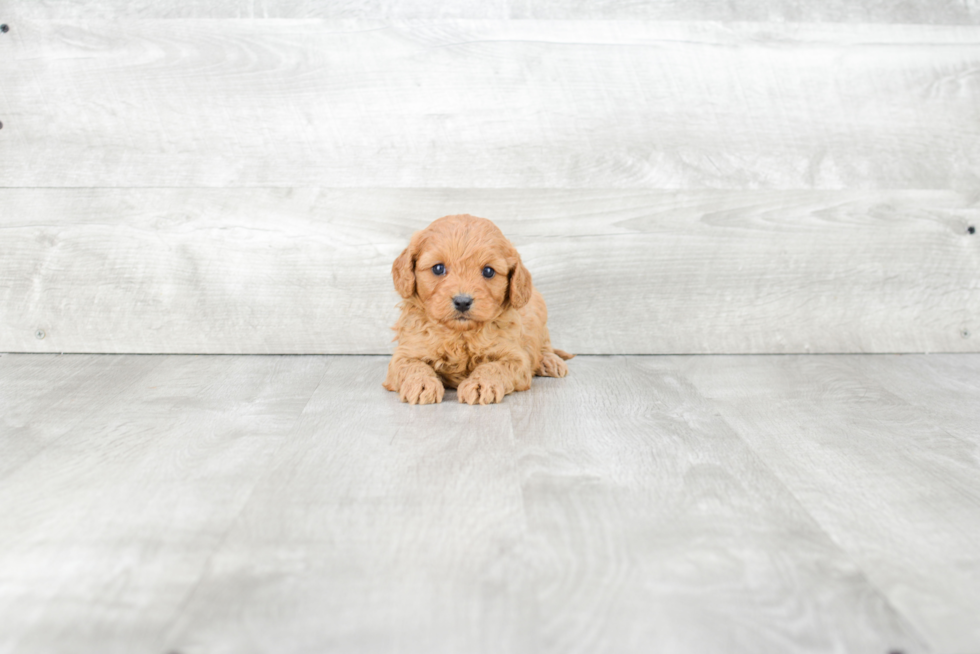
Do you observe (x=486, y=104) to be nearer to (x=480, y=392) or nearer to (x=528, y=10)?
(x=528, y=10)

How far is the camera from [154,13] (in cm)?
232

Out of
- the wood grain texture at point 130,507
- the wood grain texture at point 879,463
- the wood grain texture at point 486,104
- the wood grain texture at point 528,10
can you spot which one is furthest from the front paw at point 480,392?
the wood grain texture at point 528,10

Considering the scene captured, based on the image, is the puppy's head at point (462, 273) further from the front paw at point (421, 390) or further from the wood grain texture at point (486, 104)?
the wood grain texture at point (486, 104)

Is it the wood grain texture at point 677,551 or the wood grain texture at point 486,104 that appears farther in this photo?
the wood grain texture at point 486,104

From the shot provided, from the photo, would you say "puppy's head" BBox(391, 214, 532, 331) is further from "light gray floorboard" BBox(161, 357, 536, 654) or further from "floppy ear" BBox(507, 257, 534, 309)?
"light gray floorboard" BBox(161, 357, 536, 654)

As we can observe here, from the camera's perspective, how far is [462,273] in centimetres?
184

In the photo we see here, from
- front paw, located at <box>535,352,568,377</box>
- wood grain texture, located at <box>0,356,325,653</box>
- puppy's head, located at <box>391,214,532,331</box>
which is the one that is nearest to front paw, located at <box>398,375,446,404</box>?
puppy's head, located at <box>391,214,532,331</box>

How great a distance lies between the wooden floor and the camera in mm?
962

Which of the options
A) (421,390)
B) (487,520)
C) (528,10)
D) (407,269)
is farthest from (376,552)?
(528,10)

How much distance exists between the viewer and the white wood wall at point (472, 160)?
7.66 ft

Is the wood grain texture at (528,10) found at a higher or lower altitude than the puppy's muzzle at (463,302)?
higher

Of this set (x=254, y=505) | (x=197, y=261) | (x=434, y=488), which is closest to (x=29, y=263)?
(x=197, y=261)

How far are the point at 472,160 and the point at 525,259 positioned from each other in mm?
344

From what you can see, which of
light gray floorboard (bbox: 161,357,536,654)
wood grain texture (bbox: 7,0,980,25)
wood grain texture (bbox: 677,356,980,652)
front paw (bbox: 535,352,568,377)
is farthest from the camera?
wood grain texture (bbox: 7,0,980,25)
